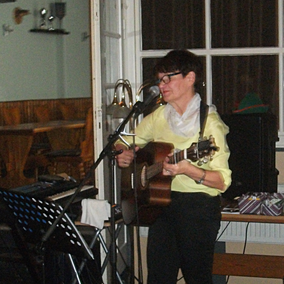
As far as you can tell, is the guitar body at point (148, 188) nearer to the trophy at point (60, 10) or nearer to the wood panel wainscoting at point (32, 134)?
the wood panel wainscoting at point (32, 134)

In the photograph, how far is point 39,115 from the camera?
7.77 metres

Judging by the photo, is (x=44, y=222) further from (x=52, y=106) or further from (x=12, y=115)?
(x=52, y=106)

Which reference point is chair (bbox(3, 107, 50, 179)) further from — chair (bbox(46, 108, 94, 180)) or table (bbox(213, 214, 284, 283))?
table (bbox(213, 214, 284, 283))

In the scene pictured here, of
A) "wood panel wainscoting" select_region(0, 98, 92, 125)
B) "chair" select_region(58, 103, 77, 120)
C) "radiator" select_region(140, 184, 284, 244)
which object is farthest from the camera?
"chair" select_region(58, 103, 77, 120)

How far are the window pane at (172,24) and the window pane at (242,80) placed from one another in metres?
0.24

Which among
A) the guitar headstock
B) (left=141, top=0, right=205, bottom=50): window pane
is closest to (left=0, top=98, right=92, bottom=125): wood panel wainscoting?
(left=141, top=0, right=205, bottom=50): window pane

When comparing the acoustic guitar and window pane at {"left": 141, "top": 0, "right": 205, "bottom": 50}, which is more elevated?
window pane at {"left": 141, "top": 0, "right": 205, "bottom": 50}

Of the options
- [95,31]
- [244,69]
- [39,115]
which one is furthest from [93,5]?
[39,115]

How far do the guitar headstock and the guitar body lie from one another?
7.5 inches

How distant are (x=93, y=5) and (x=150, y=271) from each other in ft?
5.49

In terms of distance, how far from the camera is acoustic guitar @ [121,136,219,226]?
224cm

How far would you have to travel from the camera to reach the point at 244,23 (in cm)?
385

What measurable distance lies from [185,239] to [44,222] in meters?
0.61

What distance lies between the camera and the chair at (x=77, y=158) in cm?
498
